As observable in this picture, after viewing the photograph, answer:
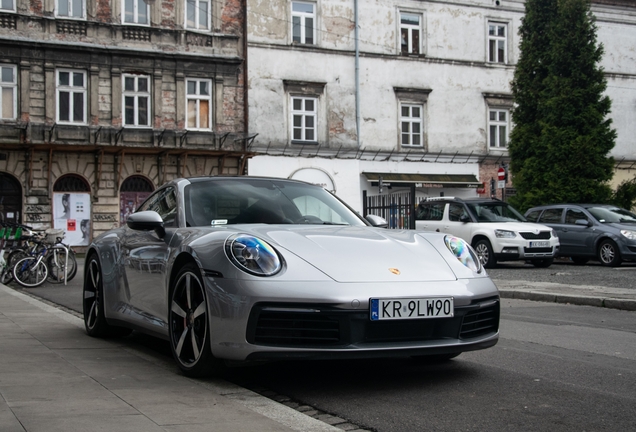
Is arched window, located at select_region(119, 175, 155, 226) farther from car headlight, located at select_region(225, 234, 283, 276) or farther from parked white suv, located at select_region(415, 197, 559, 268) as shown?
car headlight, located at select_region(225, 234, 283, 276)

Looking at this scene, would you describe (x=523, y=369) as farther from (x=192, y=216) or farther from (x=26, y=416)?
(x=26, y=416)

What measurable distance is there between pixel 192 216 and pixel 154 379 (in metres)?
1.30

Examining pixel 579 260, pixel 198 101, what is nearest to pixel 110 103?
pixel 198 101

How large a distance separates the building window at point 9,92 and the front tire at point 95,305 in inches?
984

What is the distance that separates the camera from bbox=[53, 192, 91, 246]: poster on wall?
31.3 meters

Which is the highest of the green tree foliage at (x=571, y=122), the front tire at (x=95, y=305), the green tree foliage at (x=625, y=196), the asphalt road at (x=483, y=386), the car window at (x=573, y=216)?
the green tree foliage at (x=571, y=122)

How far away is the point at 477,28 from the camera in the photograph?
38.3 metres

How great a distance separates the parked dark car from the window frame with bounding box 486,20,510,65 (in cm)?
1858

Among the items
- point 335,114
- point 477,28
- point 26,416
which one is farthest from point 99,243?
point 477,28

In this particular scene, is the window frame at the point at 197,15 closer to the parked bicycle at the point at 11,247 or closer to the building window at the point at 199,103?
the building window at the point at 199,103

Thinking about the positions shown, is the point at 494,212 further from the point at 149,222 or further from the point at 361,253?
the point at 361,253

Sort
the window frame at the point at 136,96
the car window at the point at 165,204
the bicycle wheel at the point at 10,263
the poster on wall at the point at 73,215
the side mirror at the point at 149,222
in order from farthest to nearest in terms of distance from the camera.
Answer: the window frame at the point at 136,96 < the poster on wall at the point at 73,215 < the bicycle wheel at the point at 10,263 < the car window at the point at 165,204 < the side mirror at the point at 149,222

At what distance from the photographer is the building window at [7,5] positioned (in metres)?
30.9

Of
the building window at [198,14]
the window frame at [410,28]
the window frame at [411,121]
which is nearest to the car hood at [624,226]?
the window frame at [411,121]
